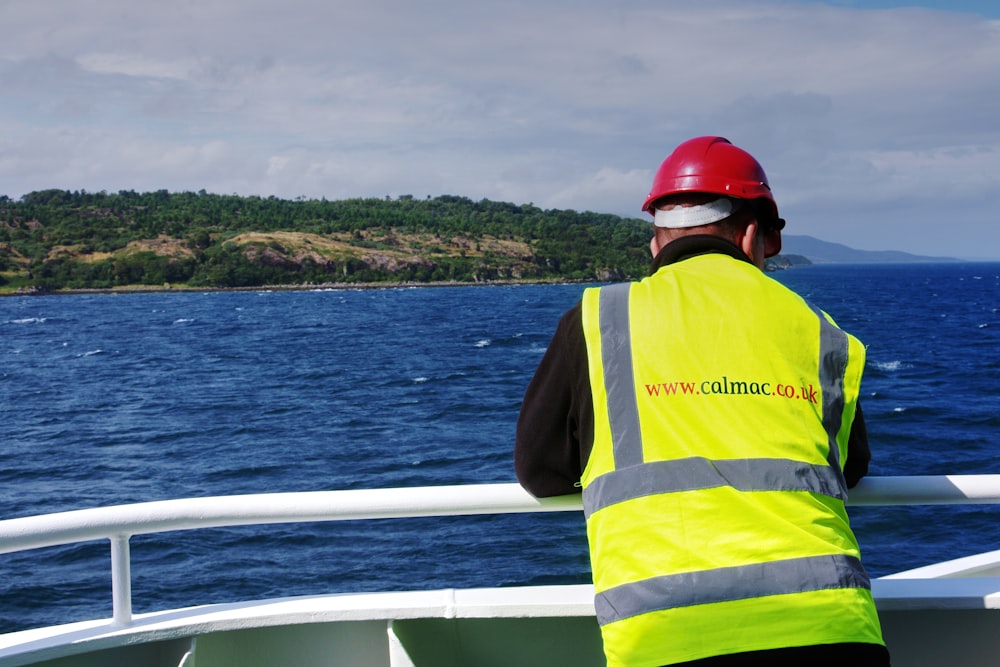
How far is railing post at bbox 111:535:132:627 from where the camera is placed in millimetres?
1888

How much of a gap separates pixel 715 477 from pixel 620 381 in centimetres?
19

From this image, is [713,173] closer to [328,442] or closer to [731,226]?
[731,226]

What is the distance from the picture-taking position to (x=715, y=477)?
52.4 inches

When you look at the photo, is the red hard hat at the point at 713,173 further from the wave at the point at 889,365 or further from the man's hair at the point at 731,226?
the wave at the point at 889,365

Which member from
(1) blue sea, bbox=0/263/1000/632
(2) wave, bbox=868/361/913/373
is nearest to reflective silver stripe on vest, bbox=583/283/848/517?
(1) blue sea, bbox=0/263/1000/632

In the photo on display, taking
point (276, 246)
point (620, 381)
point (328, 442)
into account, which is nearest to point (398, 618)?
point (620, 381)

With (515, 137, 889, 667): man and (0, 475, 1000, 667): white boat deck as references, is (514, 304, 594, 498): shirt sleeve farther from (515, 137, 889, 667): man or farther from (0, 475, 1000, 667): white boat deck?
(0, 475, 1000, 667): white boat deck

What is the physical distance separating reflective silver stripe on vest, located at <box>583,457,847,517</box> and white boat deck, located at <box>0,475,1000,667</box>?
49cm

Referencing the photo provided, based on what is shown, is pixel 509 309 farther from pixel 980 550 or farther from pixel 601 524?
pixel 601 524

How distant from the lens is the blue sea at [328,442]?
507 inches

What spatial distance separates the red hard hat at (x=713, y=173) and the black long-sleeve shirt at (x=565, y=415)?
0.09 m

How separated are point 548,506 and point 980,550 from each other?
13612 millimetres

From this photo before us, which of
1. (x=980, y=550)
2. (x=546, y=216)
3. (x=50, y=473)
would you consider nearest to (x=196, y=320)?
(x=50, y=473)

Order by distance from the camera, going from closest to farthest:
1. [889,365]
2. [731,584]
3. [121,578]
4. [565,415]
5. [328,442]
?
[731,584] < [565,415] < [121,578] < [328,442] < [889,365]
